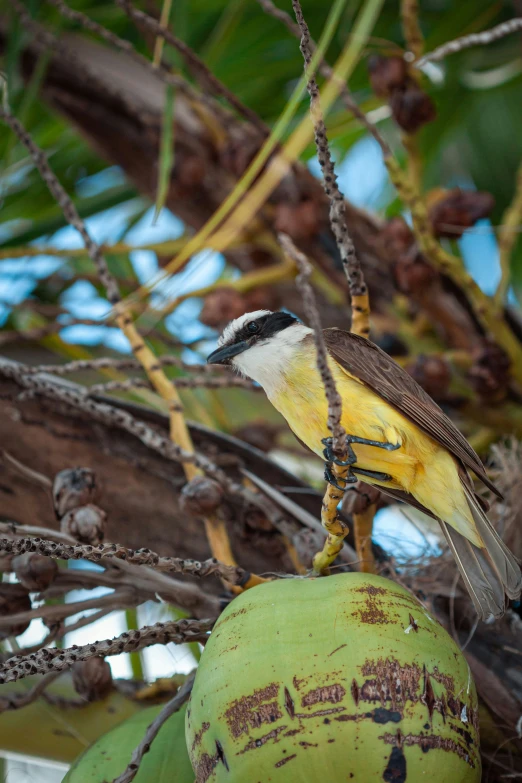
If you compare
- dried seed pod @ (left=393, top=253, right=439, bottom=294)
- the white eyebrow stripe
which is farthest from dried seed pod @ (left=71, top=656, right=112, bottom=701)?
dried seed pod @ (left=393, top=253, right=439, bottom=294)

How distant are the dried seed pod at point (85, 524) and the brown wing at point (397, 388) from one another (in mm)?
758

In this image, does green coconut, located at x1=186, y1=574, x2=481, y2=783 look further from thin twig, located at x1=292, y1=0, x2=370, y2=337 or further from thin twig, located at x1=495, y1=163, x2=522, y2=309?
thin twig, located at x1=495, y1=163, x2=522, y2=309

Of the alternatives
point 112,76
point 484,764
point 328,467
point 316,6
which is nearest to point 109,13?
point 112,76

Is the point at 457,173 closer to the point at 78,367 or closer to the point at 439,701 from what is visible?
the point at 78,367

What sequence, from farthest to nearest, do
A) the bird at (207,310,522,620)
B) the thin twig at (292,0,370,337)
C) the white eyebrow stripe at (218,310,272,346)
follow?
the white eyebrow stripe at (218,310,272,346) → the bird at (207,310,522,620) → the thin twig at (292,0,370,337)

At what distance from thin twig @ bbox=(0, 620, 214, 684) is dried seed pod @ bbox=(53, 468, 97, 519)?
0.34m

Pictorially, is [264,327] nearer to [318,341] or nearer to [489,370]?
[489,370]

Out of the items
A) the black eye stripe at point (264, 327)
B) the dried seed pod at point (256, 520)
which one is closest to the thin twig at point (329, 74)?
the black eye stripe at point (264, 327)

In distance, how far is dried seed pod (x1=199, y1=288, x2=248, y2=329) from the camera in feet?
9.59

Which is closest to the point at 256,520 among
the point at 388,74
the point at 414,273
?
the point at 414,273

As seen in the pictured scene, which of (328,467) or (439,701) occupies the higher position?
(328,467)

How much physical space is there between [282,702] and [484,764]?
0.72 meters

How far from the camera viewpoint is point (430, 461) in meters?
2.23

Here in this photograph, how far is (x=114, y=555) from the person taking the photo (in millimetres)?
1421
